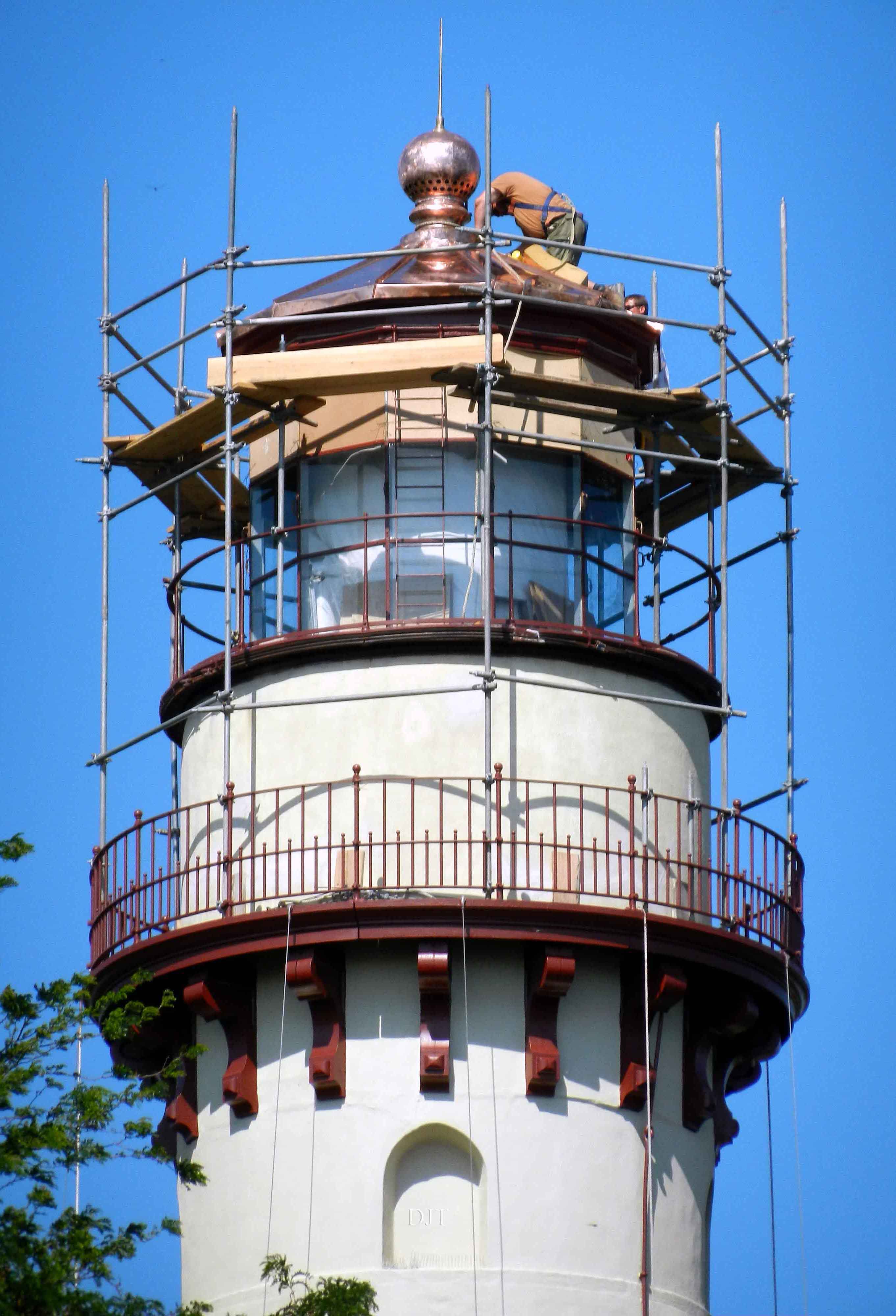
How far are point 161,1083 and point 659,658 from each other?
24.9 ft

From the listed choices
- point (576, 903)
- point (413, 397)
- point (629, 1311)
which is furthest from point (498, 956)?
point (413, 397)

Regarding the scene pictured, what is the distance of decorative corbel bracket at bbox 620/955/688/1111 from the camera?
3875 centimetres

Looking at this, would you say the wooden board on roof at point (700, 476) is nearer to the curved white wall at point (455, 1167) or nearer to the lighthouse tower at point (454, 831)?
the lighthouse tower at point (454, 831)

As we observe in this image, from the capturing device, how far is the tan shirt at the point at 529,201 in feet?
143

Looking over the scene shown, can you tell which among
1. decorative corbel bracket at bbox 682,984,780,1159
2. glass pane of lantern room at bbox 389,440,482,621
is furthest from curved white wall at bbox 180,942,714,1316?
glass pane of lantern room at bbox 389,440,482,621

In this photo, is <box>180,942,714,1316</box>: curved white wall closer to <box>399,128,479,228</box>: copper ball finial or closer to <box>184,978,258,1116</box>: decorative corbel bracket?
<box>184,978,258,1116</box>: decorative corbel bracket

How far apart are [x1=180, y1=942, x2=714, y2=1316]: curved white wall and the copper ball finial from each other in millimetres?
8904

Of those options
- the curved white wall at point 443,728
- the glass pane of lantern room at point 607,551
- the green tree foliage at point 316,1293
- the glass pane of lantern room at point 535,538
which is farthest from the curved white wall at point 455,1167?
the glass pane of lantern room at point 607,551

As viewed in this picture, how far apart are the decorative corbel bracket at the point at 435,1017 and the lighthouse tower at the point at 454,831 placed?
0.03 metres

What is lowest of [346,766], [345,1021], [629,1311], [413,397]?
[629,1311]

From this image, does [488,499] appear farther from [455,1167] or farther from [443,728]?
[455,1167]

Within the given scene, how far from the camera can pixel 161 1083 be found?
3556 centimetres

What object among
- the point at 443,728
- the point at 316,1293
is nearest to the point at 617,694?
the point at 443,728

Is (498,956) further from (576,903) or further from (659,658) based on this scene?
(659,658)
